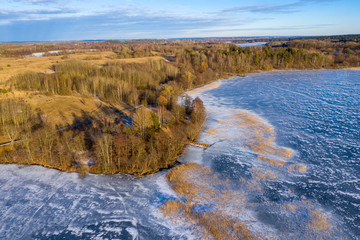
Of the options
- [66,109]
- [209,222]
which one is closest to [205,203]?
[209,222]

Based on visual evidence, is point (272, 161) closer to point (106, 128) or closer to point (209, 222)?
point (209, 222)

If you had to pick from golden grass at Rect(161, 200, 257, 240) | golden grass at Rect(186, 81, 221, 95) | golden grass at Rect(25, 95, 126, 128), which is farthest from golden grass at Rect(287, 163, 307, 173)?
golden grass at Rect(186, 81, 221, 95)

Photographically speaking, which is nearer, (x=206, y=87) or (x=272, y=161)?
(x=272, y=161)

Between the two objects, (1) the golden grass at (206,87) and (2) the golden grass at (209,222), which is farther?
(1) the golden grass at (206,87)

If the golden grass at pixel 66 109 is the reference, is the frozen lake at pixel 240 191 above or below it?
below

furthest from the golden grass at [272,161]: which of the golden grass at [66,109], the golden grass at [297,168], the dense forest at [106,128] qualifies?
the golden grass at [66,109]

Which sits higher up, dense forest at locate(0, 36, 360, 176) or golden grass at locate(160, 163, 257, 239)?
dense forest at locate(0, 36, 360, 176)

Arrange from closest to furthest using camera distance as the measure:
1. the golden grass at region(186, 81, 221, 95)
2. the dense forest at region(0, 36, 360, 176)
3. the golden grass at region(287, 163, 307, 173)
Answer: the golden grass at region(287, 163, 307, 173), the dense forest at region(0, 36, 360, 176), the golden grass at region(186, 81, 221, 95)

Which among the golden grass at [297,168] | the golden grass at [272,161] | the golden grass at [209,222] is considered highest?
the golden grass at [272,161]

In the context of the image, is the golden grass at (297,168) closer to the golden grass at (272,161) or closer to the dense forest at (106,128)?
the golden grass at (272,161)

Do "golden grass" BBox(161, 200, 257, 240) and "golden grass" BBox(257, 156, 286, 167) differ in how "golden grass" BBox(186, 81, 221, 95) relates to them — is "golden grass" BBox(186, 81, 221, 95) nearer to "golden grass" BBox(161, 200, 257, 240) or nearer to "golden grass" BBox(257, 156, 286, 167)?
"golden grass" BBox(257, 156, 286, 167)

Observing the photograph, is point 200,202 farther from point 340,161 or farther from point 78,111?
point 78,111

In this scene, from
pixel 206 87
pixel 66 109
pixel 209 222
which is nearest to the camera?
pixel 209 222
